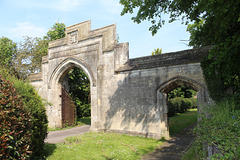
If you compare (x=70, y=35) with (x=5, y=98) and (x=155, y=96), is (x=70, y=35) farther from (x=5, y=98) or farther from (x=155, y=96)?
(x=5, y=98)

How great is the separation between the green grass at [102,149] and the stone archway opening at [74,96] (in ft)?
19.3

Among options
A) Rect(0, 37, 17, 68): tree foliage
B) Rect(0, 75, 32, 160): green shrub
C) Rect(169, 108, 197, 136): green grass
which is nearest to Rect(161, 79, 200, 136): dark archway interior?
Rect(169, 108, 197, 136): green grass

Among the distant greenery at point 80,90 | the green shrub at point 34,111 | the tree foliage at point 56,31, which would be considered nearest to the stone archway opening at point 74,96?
the distant greenery at point 80,90

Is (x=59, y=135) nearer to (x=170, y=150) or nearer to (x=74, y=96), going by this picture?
(x=74, y=96)

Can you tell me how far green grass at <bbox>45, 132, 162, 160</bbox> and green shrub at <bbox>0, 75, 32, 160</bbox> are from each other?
5.43 feet

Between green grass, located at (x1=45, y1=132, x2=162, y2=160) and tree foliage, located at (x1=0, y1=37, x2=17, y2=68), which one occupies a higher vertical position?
tree foliage, located at (x1=0, y1=37, x2=17, y2=68)

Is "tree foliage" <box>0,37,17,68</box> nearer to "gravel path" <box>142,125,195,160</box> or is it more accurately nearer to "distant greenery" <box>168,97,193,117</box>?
"distant greenery" <box>168,97,193,117</box>

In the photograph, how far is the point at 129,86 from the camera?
9836 millimetres

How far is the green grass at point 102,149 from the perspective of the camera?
5.96 metres

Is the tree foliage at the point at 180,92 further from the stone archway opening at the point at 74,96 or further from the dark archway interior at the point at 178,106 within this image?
the stone archway opening at the point at 74,96

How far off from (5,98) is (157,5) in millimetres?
6234

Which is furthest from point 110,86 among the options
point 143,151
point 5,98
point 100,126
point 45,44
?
point 45,44

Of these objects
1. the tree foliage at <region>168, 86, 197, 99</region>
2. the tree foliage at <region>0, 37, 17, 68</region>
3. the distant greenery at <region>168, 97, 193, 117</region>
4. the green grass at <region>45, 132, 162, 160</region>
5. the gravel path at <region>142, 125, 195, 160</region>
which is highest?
the tree foliage at <region>0, 37, 17, 68</region>

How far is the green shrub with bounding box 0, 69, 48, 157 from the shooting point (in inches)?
199
